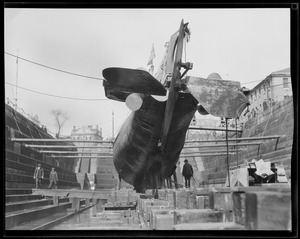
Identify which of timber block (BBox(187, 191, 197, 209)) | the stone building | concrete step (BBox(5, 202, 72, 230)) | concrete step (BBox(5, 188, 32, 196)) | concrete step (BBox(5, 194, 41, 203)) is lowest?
concrete step (BBox(5, 202, 72, 230))

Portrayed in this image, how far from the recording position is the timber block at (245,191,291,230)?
3539mm

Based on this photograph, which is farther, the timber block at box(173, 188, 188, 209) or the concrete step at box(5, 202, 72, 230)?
the concrete step at box(5, 202, 72, 230)

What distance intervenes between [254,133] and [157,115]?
1226 cm

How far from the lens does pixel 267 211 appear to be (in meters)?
3.55

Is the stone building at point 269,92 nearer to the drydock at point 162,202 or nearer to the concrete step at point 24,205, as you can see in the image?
the drydock at point 162,202

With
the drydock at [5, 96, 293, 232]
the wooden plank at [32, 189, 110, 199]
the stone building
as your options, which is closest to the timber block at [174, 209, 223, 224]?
the drydock at [5, 96, 293, 232]

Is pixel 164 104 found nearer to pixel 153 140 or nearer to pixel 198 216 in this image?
pixel 153 140

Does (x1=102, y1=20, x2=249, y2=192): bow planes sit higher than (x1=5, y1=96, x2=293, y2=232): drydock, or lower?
higher

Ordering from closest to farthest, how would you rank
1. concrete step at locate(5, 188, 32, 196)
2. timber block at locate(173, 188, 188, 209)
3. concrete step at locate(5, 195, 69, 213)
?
timber block at locate(173, 188, 188, 209) < concrete step at locate(5, 195, 69, 213) < concrete step at locate(5, 188, 32, 196)

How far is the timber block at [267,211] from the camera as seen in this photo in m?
3.54

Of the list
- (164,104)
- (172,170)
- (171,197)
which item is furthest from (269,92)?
(171,197)

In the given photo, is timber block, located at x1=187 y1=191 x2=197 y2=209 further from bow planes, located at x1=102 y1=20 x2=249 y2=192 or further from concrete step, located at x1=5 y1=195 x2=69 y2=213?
concrete step, located at x1=5 y1=195 x2=69 y2=213
